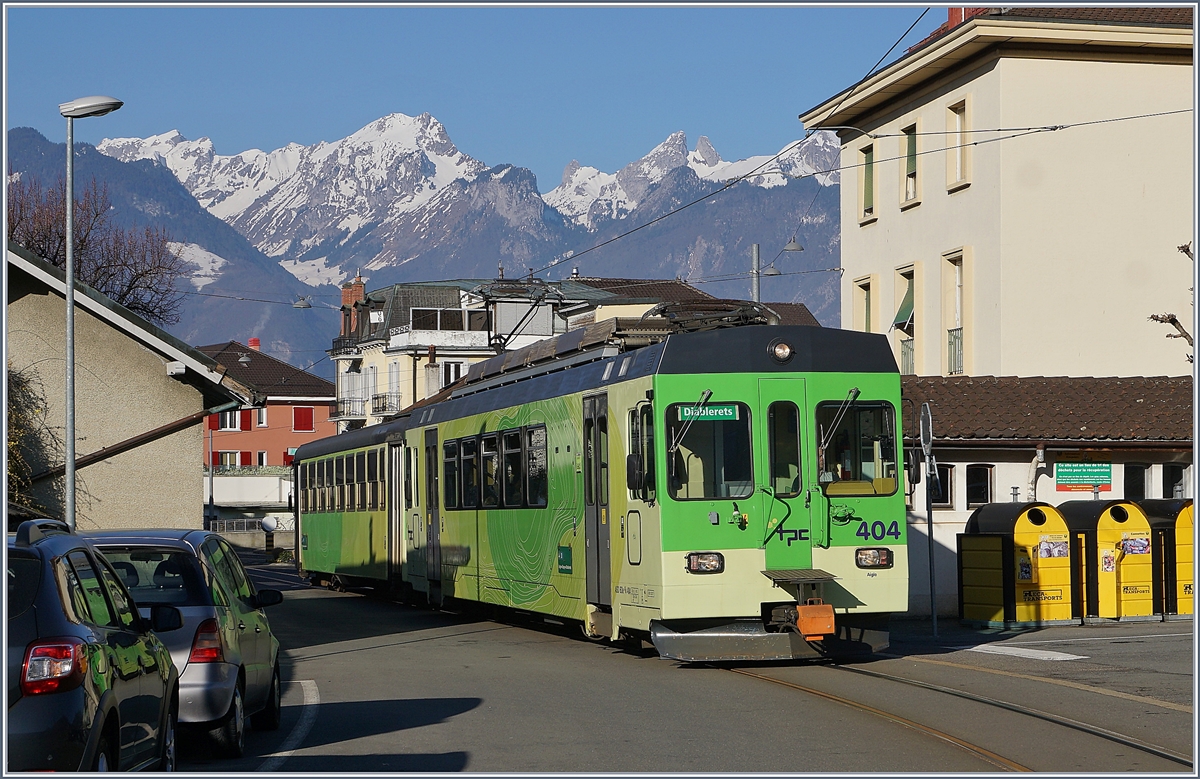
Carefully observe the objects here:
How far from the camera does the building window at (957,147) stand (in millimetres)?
30859

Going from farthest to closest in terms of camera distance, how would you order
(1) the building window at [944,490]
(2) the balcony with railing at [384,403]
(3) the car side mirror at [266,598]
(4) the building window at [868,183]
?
(2) the balcony with railing at [384,403]
(4) the building window at [868,183]
(1) the building window at [944,490]
(3) the car side mirror at [266,598]

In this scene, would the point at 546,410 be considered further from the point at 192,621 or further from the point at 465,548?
the point at 192,621

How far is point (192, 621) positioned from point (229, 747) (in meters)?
0.82

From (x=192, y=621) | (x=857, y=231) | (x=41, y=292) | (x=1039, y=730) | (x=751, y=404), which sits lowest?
(x=1039, y=730)

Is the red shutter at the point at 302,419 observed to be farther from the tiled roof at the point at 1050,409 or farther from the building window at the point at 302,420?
the tiled roof at the point at 1050,409

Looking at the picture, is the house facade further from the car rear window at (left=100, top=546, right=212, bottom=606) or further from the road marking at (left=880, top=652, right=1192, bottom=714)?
the car rear window at (left=100, top=546, right=212, bottom=606)

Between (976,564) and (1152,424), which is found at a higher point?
(1152,424)

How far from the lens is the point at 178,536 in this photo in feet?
35.1

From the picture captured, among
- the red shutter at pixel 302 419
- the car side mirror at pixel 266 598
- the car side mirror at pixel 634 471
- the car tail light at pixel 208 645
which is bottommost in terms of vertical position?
the car tail light at pixel 208 645

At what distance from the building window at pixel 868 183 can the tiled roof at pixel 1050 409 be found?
345 inches

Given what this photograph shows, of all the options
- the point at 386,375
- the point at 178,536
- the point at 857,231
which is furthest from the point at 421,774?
the point at 386,375

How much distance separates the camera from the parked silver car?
984 centimetres

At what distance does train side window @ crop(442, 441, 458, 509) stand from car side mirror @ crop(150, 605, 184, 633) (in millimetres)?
14026

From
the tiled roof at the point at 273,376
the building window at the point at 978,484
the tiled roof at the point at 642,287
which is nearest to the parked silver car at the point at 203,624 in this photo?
the building window at the point at 978,484
